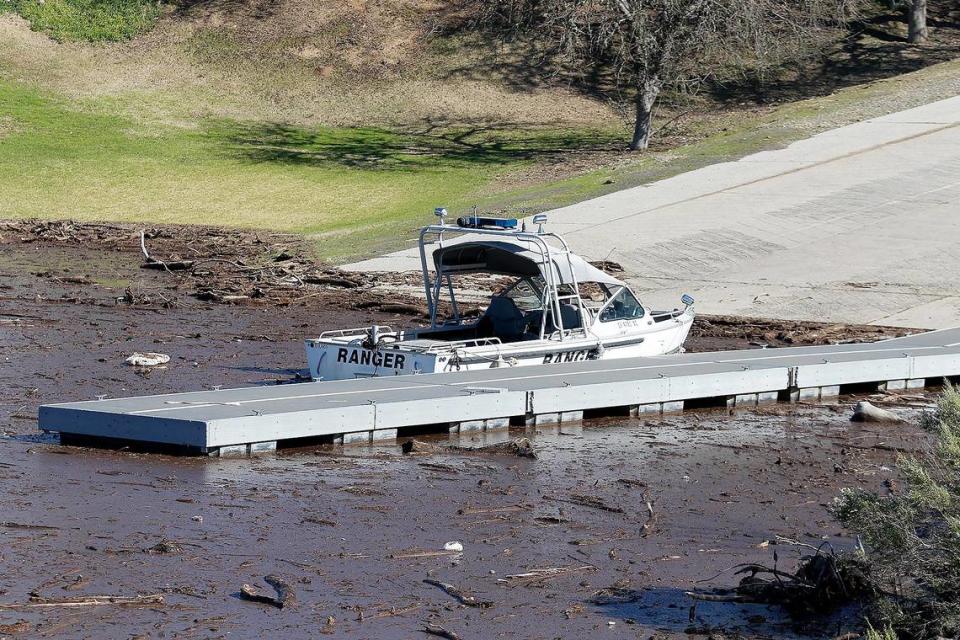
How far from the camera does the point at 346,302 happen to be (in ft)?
84.0

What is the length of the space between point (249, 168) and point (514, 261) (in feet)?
82.9

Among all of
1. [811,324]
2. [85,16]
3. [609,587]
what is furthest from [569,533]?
[85,16]

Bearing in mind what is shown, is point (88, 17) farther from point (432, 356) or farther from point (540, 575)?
point (540, 575)

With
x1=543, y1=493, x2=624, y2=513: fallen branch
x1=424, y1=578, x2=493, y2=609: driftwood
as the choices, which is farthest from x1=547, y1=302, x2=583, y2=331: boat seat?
x1=424, y1=578, x2=493, y2=609: driftwood

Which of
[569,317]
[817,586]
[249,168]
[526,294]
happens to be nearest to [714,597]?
[817,586]

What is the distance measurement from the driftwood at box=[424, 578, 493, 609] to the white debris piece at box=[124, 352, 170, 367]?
9.96 metres

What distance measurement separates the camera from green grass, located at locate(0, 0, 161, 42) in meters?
52.8

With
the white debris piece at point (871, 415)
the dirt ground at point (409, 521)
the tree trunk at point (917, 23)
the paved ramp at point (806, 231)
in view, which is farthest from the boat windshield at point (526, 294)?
the tree trunk at point (917, 23)

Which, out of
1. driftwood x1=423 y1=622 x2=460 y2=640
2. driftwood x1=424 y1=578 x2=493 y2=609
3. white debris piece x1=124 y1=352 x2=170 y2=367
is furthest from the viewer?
white debris piece x1=124 y1=352 x2=170 y2=367

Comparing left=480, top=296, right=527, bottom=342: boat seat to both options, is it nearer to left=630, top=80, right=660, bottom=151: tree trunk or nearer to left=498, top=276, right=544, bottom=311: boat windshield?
left=498, top=276, right=544, bottom=311: boat windshield

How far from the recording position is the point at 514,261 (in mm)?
17984

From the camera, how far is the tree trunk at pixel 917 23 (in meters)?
50.1

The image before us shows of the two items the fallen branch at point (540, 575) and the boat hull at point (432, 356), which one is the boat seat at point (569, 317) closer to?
the boat hull at point (432, 356)

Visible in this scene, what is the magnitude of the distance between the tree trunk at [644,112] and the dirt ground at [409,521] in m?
23.3
